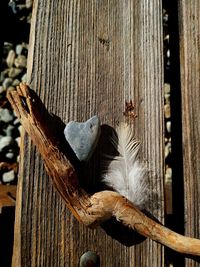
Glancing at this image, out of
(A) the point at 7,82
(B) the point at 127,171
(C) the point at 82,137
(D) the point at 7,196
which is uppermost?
(A) the point at 7,82

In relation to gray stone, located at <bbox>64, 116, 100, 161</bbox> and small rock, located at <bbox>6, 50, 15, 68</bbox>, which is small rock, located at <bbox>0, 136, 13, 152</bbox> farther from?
gray stone, located at <bbox>64, 116, 100, 161</bbox>

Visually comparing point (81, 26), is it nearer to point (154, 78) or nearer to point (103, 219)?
point (154, 78)

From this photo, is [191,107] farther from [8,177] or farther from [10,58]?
[10,58]

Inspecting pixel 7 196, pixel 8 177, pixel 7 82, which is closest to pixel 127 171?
pixel 7 196

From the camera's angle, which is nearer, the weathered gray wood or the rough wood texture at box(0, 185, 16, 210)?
the weathered gray wood

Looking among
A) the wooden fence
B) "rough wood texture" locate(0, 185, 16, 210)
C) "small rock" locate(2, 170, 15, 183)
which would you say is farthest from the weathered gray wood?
Answer: "small rock" locate(2, 170, 15, 183)

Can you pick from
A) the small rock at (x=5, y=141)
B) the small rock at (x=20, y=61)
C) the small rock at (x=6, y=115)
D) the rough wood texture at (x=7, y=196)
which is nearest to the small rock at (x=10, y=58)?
the small rock at (x=20, y=61)
